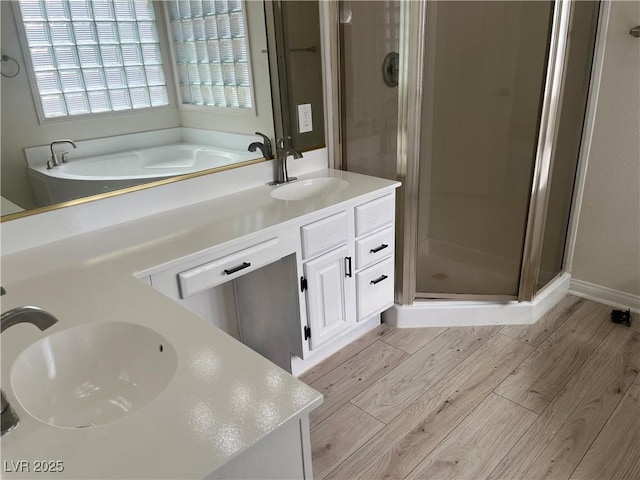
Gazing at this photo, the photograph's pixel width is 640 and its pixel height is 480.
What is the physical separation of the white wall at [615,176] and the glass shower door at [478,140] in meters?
0.51

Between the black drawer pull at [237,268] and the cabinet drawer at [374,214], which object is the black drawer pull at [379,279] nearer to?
the cabinet drawer at [374,214]

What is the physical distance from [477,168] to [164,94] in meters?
1.67

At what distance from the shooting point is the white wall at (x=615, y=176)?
2.40 metres

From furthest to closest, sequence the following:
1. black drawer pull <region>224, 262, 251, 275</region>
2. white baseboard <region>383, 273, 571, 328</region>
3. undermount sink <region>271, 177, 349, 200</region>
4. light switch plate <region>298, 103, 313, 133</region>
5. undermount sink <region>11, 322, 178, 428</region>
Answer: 1. white baseboard <region>383, 273, 571, 328</region>
2. light switch plate <region>298, 103, 313, 133</region>
3. undermount sink <region>271, 177, 349, 200</region>
4. black drawer pull <region>224, 262, 251, 275</region>
5. undermount sink <region>11, 322, 178, 428</region>

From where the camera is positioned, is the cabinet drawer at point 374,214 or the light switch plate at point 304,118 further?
the light switch plate at point 304,118

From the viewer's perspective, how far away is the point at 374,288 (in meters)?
2.34

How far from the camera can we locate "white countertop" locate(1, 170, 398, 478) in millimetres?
761

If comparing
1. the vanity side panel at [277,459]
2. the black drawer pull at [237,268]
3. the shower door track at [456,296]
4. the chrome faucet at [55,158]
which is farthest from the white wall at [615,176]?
the chrome faucet at [55,158]

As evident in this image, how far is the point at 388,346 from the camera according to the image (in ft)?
8.10

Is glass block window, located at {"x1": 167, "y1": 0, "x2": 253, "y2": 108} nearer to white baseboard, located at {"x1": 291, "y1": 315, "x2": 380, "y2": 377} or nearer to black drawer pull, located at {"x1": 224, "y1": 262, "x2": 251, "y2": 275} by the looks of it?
black drawer pull, located at {"x1": 224, "y1": 262, "x2": 251, "y2": 275}

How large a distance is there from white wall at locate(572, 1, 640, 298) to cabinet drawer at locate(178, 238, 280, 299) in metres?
1.94

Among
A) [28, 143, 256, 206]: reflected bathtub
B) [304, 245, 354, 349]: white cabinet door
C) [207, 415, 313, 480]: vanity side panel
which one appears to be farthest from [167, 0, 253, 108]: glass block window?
[207, 415, 313, 480]: vanity side panel

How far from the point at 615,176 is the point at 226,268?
2176 mm

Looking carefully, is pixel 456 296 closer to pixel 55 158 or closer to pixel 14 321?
pixel 55 158
